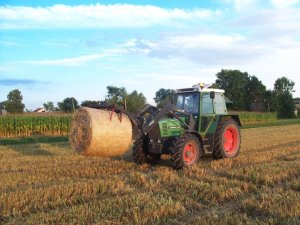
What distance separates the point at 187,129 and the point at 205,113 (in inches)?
33.9

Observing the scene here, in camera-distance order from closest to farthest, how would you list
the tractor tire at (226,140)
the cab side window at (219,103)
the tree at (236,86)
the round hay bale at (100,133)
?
1. the round hay bale at (100,133)
2. the tractor tire at (226,140)
3. the cab side window at (219,103)
4. the tree at (236,86)

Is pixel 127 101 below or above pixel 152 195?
above

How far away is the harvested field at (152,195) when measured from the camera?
541 centimetres

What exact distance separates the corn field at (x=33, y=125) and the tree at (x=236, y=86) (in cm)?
4351

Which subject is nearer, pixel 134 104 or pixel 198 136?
pixel 198 136

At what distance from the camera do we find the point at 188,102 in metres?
10.8

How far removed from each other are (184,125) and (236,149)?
7.69ft

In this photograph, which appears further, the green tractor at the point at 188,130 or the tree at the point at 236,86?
the tree at the point at 236,86

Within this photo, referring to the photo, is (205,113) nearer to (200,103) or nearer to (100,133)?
(200,103)

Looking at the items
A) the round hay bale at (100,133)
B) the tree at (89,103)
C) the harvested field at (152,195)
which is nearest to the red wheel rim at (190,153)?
the harvested field at (152,195)

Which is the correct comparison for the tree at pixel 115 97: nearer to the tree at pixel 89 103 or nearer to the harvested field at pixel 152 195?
the tree at pixel 89 103

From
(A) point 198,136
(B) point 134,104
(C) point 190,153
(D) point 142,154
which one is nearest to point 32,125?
(B) point 134,104

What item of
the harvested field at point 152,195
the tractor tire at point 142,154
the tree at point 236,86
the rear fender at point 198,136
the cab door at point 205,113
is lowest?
the harvested field at point 152,195

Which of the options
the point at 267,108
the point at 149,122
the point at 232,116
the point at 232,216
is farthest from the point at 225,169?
the point at 267,108
